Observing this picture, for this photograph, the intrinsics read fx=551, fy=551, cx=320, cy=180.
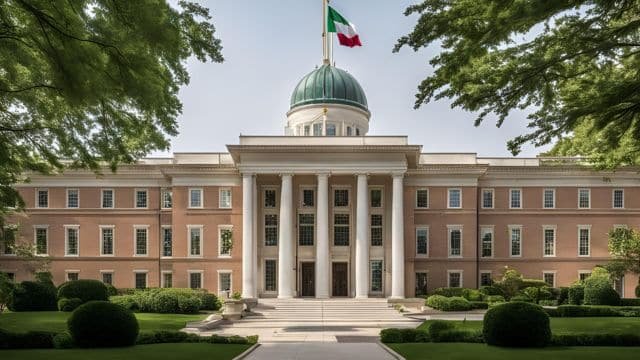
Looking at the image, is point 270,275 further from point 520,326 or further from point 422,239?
point 520,326

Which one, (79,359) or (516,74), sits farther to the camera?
(79,359)

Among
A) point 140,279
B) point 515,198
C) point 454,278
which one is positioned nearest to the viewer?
point 454,278

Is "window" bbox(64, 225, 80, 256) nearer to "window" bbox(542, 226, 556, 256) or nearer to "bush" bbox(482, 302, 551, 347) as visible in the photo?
"bush" bbox(482, 302, 551, 347)

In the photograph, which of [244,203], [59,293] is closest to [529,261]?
[244,203]

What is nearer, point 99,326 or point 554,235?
point 99,326

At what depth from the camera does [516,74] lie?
48.6 ft

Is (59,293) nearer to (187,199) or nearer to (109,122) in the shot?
(187,199)

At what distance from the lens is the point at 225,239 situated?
46531 millimetres

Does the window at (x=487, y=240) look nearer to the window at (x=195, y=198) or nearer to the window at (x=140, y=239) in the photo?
the window at (x=195, y=198)

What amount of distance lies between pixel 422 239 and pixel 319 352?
101ft

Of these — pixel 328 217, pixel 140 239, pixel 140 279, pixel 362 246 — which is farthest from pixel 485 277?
pixel 140 239

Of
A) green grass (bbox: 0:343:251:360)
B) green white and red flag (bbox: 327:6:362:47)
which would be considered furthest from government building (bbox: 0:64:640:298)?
green grass (bbox: 0:343:251:360)

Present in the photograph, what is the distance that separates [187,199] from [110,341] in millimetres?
28479

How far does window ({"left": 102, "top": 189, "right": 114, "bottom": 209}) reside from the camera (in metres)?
50.9
